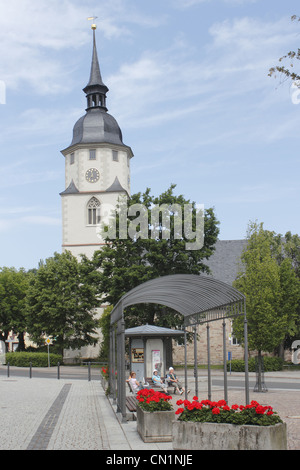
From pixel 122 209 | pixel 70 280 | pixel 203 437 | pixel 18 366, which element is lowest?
pixel 18 366

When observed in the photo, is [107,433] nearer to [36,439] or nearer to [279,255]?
[36,439]

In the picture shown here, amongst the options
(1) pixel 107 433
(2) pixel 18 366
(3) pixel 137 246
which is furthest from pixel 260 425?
(2) pixel 18 366

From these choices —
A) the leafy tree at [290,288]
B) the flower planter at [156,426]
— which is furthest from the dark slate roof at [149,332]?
the leafy tree at [290,288]

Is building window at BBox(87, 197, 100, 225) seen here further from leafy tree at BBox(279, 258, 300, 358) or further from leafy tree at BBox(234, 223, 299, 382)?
leafy tree at BBox(234, 223, 299, 382)

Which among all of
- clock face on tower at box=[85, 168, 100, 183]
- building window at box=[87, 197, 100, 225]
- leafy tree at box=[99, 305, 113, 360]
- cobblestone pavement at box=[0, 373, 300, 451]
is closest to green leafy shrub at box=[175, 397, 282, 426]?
cobblestone pavement at box=[0, 373, 300, 451]

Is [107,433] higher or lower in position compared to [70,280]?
lower

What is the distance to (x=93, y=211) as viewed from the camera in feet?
194

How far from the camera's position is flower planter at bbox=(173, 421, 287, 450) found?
8.26 meters

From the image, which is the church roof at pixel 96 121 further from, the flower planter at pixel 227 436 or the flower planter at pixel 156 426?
the flower planter at pixel 227 436

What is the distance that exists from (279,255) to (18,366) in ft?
73.9

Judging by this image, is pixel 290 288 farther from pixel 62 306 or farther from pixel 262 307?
pixel 262 307

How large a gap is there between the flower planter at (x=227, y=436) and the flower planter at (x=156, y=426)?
1.38 meters

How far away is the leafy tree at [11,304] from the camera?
5772 centimetres
